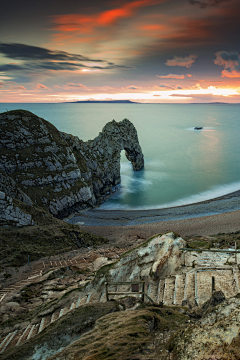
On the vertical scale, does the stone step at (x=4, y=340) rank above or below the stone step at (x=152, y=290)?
below

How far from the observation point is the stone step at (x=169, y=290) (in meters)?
9.23

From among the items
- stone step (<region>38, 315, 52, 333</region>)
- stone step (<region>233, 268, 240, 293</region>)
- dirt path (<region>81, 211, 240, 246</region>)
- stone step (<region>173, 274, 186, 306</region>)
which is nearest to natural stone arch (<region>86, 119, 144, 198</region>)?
dirt path (<region>81, 211, 240, 246</region>)

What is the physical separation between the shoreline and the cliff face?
3.18 metres

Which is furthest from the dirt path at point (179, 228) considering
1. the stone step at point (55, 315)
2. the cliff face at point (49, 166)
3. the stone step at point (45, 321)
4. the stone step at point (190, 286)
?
the stone step at point (190, 286)

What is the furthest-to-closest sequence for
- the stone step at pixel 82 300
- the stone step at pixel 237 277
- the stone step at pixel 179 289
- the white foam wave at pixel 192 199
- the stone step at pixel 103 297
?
the white foam wave at pixel 192 199
the stone step at pixel 82 300
the stone step at pixel 103 297
the stone step at pixel 179 289
the stone step at pixel 237 277

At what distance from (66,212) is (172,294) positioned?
29.9m

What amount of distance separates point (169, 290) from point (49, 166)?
3256cm

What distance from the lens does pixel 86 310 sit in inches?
336

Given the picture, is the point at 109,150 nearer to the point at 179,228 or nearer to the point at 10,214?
the point at 179,228

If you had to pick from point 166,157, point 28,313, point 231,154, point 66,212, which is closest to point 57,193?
point 66,212

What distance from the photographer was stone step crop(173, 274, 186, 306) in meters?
8.99

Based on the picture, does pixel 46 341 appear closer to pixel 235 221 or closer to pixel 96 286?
pixel 96 286

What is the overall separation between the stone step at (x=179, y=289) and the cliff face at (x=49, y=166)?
2398 centimetres

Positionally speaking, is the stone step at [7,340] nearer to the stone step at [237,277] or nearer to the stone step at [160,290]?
the stone step at [160,290]
